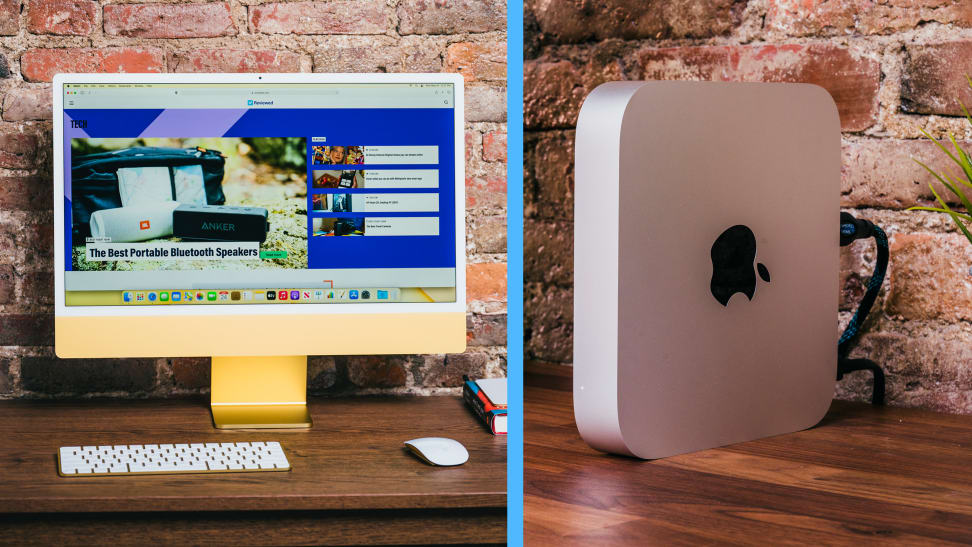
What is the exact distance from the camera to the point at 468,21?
3.96 ft

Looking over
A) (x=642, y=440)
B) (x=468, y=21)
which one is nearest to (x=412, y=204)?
(x=468, y=21)

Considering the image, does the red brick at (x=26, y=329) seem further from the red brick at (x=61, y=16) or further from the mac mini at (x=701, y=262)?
the mac mini at (x=701, y=262)

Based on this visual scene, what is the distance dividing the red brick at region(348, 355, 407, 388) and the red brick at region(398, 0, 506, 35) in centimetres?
46

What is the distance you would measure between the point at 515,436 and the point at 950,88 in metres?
0.96

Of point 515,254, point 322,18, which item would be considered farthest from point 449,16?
point 515,254

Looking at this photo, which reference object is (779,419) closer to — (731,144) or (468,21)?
(731,144)

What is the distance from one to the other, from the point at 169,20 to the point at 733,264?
0.83m

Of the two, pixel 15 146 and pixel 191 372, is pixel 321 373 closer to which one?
pixel 191 372

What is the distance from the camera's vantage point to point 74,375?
46.1 inches

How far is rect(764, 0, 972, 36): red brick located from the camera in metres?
1.02

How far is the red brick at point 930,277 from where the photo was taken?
102 centimetres

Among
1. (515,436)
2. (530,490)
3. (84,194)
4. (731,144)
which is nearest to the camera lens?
(515,436)

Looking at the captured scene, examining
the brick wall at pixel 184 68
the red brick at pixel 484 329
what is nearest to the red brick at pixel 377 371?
the brick wall at pixel 184 68

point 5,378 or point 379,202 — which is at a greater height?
point 379,202
